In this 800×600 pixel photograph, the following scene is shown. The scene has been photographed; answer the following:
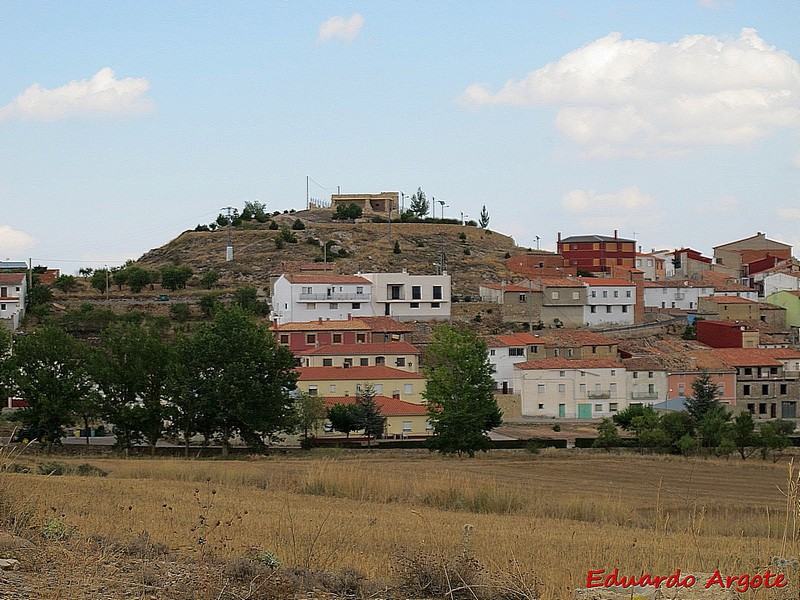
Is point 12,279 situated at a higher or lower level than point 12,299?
higher

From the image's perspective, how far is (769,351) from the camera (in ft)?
210

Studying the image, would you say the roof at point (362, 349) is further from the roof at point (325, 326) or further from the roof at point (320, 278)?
the roof at point (320, 278)

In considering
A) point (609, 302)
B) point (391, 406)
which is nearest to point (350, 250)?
point (609, 302)

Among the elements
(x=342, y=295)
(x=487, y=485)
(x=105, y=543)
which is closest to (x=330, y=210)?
(x=342, y=295)

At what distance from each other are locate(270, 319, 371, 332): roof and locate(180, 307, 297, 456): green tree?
1963cm

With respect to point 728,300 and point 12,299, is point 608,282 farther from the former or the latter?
point 12,299

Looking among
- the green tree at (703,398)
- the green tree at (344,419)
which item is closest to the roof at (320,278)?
the green tree at (344,419)

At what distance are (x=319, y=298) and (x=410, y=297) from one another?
23.9ft

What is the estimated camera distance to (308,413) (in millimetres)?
46219

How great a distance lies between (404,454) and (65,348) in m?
14.9

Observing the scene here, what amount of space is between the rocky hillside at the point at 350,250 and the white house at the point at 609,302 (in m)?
11.8

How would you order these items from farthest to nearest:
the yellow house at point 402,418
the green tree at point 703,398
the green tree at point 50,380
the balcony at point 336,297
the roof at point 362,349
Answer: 1. the balcony at point 336,297
2. the roof at point 362,349
3. the green tree at point 703,398
4. the yellow house at point 402,418
5. the green tree at point 50,380

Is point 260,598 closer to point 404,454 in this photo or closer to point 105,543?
point 105,543

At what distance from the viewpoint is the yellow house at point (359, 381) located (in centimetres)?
5356
